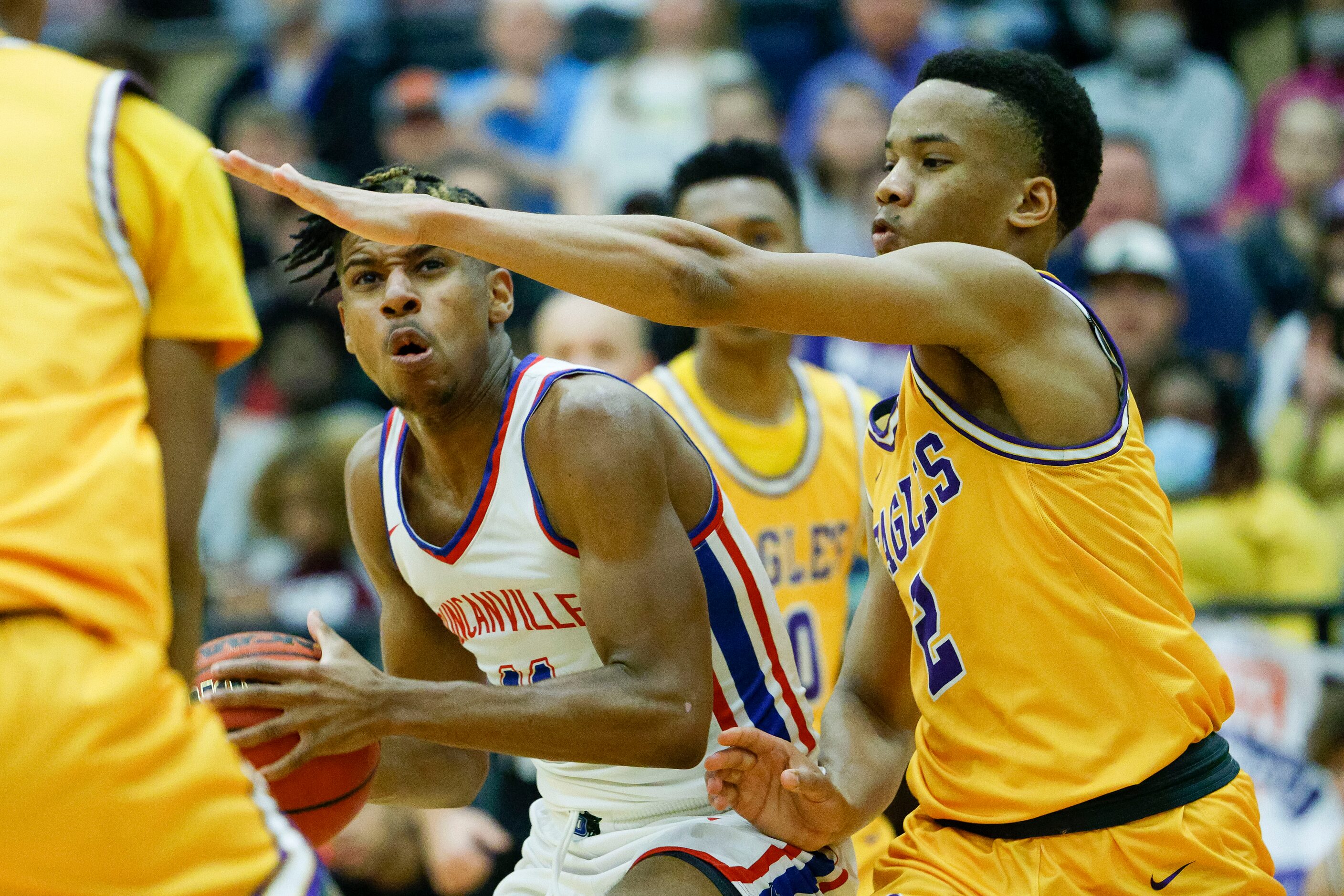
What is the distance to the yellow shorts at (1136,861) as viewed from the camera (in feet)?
9.86

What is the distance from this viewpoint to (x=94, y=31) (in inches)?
422

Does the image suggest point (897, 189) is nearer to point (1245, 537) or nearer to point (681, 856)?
point (681, 856)

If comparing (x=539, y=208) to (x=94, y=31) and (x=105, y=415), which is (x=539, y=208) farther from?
(x=105, y=415)

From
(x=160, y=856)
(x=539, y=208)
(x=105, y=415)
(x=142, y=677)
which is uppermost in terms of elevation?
(x=105, y=415)

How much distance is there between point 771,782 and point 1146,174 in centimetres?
583

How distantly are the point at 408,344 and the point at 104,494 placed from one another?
133 centimetres

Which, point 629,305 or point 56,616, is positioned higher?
point 629,305

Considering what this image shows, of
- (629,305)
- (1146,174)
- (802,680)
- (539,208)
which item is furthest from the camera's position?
(539,208)

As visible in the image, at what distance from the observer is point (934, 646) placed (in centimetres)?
322

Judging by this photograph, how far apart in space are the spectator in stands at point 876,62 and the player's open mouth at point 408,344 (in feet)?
18.7

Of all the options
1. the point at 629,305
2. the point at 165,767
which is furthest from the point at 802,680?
the point at 165,767

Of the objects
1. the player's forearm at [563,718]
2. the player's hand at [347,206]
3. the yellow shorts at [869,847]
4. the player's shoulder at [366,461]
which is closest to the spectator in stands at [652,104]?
the yellow shorts at [869,847]

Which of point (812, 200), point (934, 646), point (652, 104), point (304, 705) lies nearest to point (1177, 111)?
point (812, 200)

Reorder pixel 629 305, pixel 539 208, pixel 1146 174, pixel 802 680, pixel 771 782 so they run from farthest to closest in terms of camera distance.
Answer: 1. pixel 539 208
2. pixel 1146 174
3. pixel 802 680
4. pixel 771 782
5. pixel 629 305
